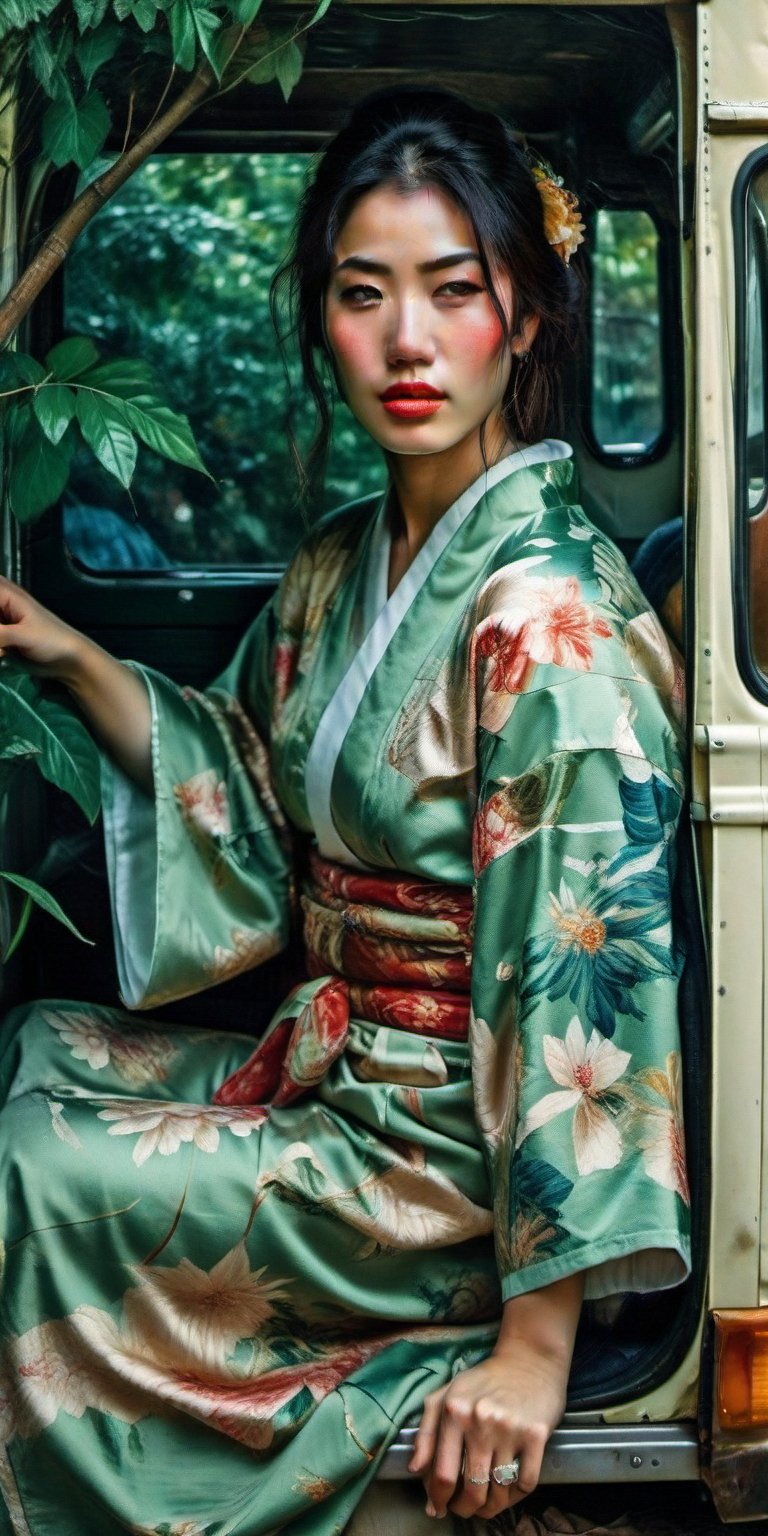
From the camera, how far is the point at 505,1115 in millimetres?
1647

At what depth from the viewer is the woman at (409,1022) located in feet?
5.29

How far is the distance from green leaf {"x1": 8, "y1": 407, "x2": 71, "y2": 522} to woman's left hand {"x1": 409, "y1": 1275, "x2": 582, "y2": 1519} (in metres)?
0.92

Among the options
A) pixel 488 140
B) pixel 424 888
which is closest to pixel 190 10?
pixel 488 140

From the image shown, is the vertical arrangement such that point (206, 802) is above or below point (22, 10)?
below

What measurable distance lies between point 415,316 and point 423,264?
0.06m

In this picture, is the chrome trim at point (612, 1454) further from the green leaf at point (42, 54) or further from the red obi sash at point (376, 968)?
the green leaf at point (42, 54)

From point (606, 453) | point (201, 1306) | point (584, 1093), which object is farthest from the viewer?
point (606, 453)

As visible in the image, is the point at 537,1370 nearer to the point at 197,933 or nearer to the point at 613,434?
the point at 197,933

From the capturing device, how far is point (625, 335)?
9.16 feet

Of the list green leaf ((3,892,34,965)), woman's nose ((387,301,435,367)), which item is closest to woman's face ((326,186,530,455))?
woman's nose ((387,301,435,367))

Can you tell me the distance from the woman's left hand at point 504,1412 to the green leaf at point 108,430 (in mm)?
896

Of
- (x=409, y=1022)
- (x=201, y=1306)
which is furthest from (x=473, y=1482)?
(x=409, y=1022)

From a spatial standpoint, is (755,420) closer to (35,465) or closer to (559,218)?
(559,218)

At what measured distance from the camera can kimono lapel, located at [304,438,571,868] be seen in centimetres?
186
